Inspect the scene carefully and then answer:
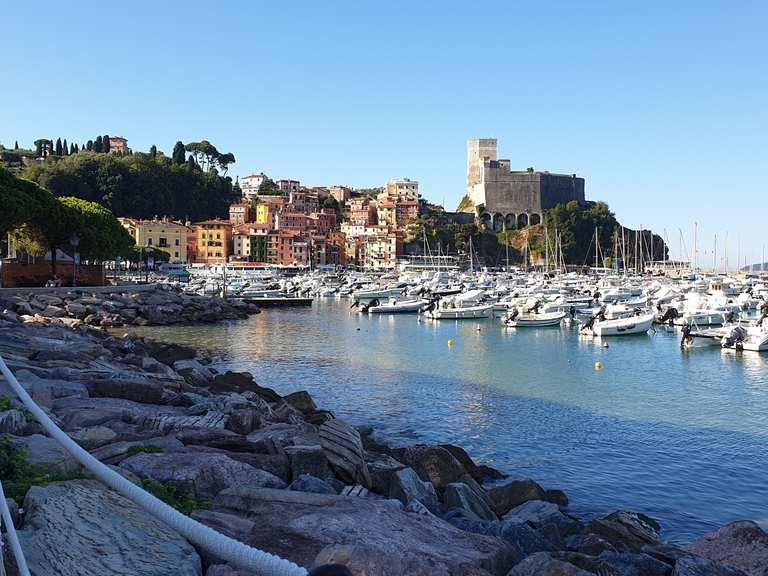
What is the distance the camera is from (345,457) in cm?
813

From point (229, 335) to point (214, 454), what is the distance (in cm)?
2864

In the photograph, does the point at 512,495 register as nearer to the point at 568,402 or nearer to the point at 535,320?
the point at 568,402

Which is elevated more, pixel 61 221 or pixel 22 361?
pixel 61 221

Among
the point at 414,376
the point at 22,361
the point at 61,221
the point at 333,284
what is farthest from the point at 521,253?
the point at 22,361

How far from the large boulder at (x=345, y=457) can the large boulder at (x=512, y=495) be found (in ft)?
6.60

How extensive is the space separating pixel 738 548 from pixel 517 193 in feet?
425

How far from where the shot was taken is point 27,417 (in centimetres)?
788

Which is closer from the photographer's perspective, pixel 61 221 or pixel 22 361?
pixel 22 361

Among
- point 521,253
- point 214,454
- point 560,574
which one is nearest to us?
point 560,574

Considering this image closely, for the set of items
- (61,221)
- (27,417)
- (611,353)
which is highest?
(61,221)

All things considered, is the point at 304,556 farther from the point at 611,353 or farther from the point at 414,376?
the point at 611,353

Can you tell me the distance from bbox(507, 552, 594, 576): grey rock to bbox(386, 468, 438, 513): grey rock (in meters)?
2.58

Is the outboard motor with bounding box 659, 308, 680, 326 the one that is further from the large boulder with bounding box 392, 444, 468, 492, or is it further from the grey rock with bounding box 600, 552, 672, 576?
the grey rock with bounding box 600, 552, 672, 576

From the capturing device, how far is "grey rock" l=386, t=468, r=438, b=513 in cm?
763
